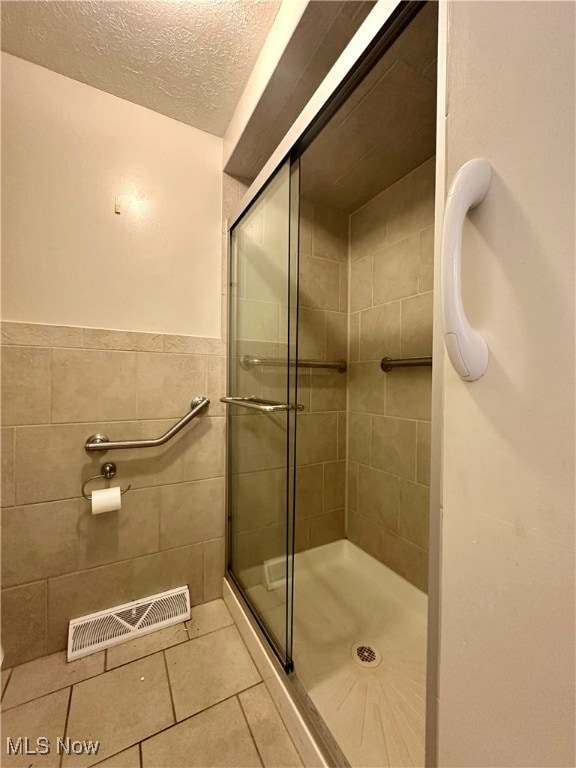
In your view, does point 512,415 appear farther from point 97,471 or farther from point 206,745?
point 97,471

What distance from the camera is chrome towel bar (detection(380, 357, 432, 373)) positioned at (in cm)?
121

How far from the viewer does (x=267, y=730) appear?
797mm

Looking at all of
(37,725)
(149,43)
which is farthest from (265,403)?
(149,43)

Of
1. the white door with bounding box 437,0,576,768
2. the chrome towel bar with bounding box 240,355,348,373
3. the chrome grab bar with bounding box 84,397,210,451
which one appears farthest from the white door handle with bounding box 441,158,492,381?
the chrome grab bar with bounding box 84,397,210,451

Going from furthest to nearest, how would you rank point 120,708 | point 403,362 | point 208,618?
point 403,362
point 208,618
point 120,708

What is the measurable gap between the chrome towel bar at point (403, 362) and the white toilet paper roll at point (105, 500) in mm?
1240

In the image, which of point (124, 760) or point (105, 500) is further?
point (105, 500)

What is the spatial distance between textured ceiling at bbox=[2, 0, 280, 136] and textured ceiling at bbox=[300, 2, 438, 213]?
351 mm

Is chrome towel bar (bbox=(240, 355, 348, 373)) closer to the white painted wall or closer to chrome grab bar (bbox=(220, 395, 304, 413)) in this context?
chrome grab bar (bbox=(220, 395, 304, 413))

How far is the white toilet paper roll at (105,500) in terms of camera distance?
100 centimetres

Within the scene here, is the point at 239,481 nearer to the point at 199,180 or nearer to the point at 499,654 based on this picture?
the point at 499,654

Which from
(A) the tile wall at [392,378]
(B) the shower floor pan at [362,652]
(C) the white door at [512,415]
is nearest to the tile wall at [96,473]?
(B) the shower floor pan at [362,652]

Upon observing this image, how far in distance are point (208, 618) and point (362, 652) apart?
62 centimetres

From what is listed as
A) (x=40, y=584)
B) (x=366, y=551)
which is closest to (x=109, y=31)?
(x=40, y=584)
